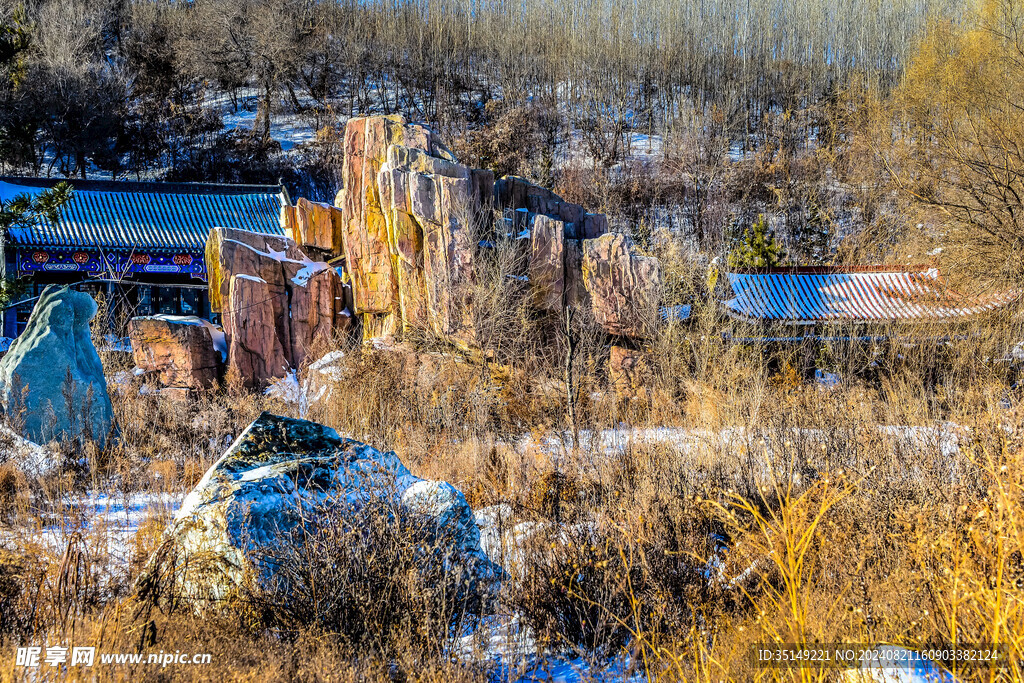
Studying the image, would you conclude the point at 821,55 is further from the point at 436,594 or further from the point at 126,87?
the point at 436,594

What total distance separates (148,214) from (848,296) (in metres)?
14.6

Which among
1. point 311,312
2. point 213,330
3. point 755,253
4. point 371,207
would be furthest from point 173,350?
point 755,253

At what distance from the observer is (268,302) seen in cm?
910

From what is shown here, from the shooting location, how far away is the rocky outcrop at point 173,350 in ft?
28.2

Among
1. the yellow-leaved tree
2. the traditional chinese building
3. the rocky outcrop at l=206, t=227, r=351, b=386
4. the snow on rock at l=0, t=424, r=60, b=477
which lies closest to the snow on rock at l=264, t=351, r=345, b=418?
the rocky outcrop at l=206, t=227, r=351, b=386

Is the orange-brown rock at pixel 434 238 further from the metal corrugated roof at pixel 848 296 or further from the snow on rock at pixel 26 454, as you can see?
the metal corrugated roof at pixel 848 296

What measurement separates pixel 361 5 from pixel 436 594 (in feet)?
114

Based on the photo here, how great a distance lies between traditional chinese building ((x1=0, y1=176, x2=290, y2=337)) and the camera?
1496 cm

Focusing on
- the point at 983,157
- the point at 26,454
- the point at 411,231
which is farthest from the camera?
the point at 983,157

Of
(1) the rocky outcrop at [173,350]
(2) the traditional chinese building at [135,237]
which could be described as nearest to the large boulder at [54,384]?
(1) the rocky outcrop at [173,350]

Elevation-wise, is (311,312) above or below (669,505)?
below

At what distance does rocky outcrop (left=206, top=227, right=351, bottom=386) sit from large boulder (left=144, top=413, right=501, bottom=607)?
17.7 ft

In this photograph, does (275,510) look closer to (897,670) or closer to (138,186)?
(897,670)

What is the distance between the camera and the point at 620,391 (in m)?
8.18
